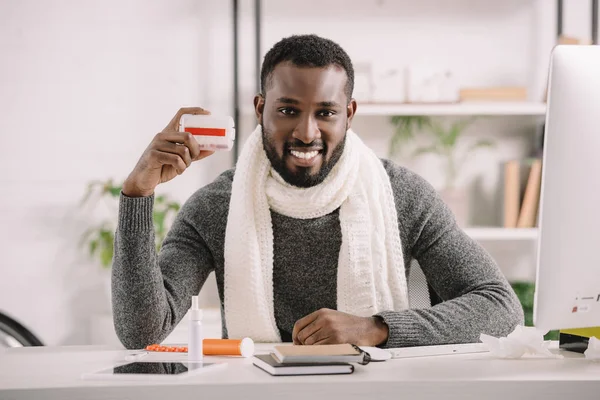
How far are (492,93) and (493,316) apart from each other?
1.70 meters

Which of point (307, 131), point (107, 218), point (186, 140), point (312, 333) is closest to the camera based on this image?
point (312, 333)

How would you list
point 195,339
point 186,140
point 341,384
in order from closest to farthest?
point 341,384 < point 195,339 < point 186,140

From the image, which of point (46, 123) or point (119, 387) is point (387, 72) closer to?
point (46, 123)

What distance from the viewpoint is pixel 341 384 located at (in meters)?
0.86

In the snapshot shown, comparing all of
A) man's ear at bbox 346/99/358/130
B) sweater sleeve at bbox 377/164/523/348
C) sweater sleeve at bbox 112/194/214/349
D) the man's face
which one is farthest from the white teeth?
sweater sleeve at bbox 112/194/214/349

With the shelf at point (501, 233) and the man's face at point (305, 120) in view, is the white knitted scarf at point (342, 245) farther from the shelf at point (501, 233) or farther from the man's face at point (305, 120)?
the shelf at point (501, 233)

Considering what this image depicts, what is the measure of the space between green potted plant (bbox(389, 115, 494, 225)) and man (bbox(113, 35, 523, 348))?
1.32 meters

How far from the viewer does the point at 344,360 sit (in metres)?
0.94

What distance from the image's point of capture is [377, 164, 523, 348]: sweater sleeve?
120 cm

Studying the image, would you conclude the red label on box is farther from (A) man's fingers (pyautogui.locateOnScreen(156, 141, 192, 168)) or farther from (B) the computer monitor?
(B) the computer monitor

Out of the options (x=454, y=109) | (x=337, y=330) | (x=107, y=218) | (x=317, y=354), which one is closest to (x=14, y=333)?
(x=107, y=218)

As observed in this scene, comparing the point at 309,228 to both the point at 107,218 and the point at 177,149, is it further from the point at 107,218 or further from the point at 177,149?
the point at 107,218

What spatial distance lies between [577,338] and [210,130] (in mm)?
693

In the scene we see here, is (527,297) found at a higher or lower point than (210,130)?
lower
